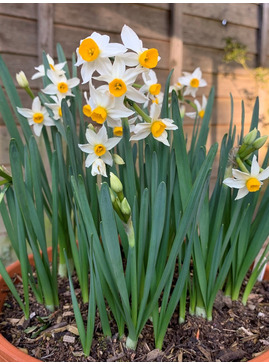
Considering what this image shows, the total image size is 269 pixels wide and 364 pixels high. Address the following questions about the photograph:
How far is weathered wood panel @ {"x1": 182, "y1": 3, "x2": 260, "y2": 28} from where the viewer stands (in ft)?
8.14

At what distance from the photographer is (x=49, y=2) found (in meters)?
1.76

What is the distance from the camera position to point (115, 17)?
2.05 m

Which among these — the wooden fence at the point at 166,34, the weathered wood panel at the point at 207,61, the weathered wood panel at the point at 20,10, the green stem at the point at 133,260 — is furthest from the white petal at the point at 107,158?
the weathered wood panel at the point at 207,61

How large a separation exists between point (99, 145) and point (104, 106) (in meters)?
0.07

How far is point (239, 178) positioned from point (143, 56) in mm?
243

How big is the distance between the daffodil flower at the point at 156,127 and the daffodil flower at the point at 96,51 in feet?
0.34

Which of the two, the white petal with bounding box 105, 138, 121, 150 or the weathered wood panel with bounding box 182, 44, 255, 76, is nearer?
the white petal with bounding box 105, 138, 121, 150

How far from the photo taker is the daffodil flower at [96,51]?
52 centimetres

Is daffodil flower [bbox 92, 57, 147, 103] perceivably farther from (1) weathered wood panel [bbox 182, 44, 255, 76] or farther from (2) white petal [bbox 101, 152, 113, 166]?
(1) weathered wood panel [bbox 182, 44, 255, 76]

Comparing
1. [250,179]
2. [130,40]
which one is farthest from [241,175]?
[130,40]

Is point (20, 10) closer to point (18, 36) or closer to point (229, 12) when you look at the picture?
point (18, 36)

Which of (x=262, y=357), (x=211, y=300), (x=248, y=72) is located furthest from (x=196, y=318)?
(x=248, y=72)

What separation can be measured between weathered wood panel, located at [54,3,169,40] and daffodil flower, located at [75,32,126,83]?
4.82ft

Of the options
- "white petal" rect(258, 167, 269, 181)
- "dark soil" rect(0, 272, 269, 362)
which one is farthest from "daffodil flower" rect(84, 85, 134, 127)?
"dark soil" rect(0, 272, 269, 362)
